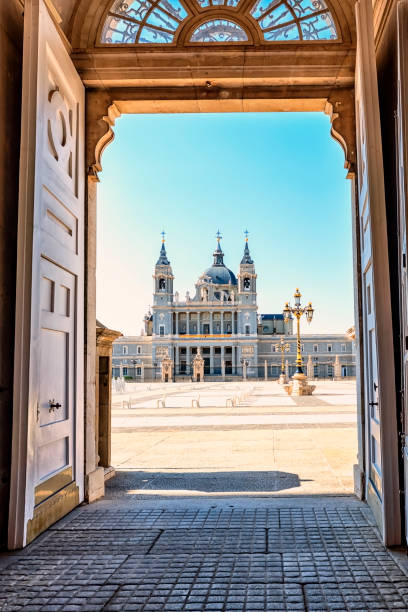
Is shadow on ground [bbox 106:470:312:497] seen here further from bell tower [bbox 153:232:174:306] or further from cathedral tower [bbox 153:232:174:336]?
bell tower [bbox 153:232:174:306]

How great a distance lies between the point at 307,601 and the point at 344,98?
176 inches

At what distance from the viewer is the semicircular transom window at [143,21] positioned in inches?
199

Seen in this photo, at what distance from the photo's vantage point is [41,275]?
386cm

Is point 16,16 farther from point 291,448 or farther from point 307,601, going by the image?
point 291,448

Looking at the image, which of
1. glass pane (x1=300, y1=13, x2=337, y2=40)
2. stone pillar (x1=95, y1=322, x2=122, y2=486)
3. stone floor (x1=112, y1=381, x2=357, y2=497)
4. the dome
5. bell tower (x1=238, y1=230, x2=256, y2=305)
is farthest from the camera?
the dome

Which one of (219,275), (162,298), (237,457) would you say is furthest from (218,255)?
(237,457)

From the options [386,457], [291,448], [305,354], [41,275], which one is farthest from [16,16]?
[305,354]

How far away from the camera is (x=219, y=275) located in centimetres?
10375

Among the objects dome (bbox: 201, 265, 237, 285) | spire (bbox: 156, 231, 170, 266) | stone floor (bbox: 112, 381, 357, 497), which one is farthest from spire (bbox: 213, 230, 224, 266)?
stone floor (bbox: 112, 381, 357, 497)

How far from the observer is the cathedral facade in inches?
3605

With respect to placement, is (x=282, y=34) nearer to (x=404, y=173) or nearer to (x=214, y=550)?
(x=404, y=173)

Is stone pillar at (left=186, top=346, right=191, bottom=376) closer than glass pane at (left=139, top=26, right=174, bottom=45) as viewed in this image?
No

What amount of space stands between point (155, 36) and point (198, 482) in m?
4.75

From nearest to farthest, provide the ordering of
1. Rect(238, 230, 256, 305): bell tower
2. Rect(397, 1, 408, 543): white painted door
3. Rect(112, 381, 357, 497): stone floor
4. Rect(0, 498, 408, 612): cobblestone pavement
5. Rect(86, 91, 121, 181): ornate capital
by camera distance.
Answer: Rect(0, 498, 408, 612): cobblestone pavement, Rect(397, 1, 408, 543): white painted door, Rect(86, 91, 121, 181): ornate capital, Rect(112, 381, 357, 497): stone floor, Rect(238, 230, 256, 305): bell tower
